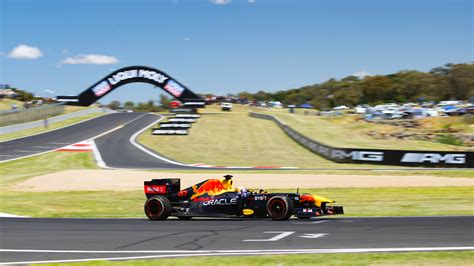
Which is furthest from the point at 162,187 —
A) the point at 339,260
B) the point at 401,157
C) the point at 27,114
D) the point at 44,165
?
the point at 27,114

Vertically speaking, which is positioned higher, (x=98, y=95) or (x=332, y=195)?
(x=98, y=95)

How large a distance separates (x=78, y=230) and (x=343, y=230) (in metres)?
6.51

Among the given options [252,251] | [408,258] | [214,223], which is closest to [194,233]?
[214,223]

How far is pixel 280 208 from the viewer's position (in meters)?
15.6

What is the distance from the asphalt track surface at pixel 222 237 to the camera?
447 inches

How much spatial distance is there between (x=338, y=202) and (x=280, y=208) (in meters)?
6.63

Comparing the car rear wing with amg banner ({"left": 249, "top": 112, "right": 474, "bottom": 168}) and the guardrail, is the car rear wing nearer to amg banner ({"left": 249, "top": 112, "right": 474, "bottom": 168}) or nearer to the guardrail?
amg banner ({"left": 249, "top": 112, "right": 474, "bottom": 168})

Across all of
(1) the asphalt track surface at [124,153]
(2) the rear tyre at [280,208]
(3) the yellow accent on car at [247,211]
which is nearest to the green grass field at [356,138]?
(1) the asphalt track surface at [124,153]

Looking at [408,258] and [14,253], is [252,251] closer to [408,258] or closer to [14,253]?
[408,258]

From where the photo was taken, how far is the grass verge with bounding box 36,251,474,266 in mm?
9630

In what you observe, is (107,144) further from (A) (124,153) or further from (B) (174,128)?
(B) (174,128)

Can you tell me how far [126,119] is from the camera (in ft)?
265

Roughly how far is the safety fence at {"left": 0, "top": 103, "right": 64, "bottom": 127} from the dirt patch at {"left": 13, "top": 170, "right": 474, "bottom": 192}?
108 feet

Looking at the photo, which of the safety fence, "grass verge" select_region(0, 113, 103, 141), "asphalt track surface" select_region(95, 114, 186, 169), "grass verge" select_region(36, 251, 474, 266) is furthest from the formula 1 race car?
the safety fence
